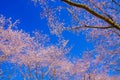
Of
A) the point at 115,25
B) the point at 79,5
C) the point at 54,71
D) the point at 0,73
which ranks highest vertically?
the point at 54,71

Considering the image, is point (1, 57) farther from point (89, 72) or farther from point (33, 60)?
point (89, 72)

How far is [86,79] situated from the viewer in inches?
1460

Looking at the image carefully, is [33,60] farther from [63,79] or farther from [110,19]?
[110,19]

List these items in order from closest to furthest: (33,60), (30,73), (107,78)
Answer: (30,73)
(33,60)
(107,78)

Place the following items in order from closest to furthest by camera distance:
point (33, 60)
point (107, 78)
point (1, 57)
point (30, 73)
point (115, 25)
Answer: point (115, 25), point (1, 57), point (30, 73), point (33, 60), point (107, 78)

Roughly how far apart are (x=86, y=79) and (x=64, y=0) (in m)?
31.6

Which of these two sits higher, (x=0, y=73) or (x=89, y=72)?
(x=89, y=72)

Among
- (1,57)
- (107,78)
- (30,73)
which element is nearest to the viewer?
(1,57)

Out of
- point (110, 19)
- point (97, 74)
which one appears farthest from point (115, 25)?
point (97, 74)

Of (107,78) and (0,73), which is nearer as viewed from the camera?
(0,73)

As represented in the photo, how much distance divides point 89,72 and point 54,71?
6.45m

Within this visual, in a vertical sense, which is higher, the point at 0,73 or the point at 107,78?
the point at 107,78

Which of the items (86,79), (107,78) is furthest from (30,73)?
(107,78)

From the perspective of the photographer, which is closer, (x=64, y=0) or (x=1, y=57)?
(x=64, y=0)
